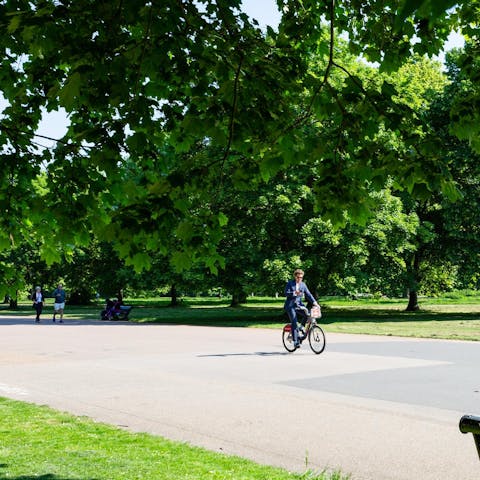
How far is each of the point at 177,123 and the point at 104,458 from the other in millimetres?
2977

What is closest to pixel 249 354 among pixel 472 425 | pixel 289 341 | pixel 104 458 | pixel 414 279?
pixel 289 341

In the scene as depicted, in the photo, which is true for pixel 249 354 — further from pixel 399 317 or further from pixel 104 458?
pixel 399 317

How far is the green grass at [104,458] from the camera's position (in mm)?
5090

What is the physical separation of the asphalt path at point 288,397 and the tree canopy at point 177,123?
2110 mm

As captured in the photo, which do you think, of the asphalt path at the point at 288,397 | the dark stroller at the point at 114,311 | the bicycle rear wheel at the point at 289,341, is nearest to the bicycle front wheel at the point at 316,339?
the asphalt path at the point at 288,397

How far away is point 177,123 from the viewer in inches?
243

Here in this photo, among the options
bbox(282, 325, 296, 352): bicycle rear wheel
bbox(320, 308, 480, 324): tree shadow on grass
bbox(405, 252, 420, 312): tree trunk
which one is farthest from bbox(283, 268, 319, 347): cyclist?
bbox(405, 252, 420, 312): tree trunk

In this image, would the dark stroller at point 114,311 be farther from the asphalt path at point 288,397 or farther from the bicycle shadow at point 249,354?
the bicycle shadow at point 249,354

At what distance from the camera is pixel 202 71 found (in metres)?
5.24

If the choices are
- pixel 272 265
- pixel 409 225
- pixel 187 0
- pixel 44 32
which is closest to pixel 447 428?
pixel 187 0

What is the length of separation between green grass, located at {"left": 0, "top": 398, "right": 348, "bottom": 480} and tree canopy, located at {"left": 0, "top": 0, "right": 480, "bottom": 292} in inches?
64.0

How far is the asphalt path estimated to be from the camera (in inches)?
232

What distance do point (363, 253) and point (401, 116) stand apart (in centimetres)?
2487

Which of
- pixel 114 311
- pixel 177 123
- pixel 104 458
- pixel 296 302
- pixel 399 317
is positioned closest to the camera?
pixel 104 458
